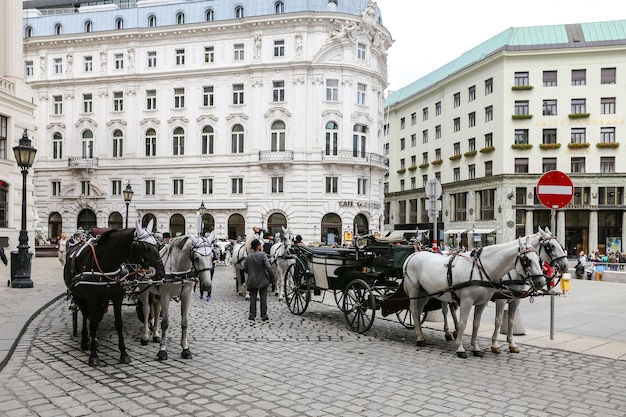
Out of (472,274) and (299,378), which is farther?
(472,274)

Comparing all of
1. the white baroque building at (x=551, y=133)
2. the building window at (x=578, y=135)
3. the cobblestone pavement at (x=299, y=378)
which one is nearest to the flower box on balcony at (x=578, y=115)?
the white baroque building at (x=551, y=133)

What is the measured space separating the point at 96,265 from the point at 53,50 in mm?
49226

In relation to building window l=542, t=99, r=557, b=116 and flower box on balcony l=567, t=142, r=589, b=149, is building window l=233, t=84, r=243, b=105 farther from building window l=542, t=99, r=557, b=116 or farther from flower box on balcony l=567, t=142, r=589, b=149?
flower box on balcony l=567, t=142, r=589, b=149

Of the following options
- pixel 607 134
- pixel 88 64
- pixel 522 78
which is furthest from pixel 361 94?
pixel 88 64

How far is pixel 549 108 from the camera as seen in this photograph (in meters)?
47.4

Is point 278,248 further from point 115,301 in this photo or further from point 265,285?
point 115,301

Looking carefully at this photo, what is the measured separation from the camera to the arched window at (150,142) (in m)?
47.4

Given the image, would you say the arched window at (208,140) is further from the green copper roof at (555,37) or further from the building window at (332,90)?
the green copper roof at (555,37)

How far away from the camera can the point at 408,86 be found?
68.3 meters

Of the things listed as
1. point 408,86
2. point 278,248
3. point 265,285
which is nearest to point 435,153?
point 408,86

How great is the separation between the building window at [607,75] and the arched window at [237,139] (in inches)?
1294

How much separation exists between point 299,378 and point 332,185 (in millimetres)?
36984

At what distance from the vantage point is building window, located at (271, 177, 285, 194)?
44.4m

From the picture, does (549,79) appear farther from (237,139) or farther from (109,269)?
(109,269)
